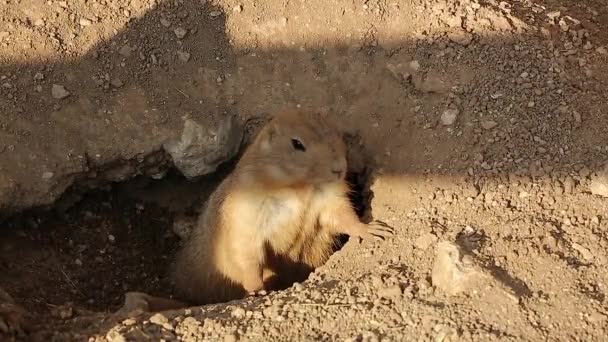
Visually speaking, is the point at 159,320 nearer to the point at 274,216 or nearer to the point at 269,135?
the point at 274,216

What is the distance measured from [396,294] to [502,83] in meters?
1.78

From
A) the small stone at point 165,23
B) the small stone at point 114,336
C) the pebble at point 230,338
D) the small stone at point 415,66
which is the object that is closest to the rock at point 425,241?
the pebble at point 230,338

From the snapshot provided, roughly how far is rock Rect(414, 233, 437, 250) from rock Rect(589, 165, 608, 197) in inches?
38.3

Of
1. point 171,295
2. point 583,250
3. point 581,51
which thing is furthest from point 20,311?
point 581,51

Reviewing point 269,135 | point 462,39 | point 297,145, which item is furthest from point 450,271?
point 462,39

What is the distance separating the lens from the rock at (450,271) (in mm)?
3543

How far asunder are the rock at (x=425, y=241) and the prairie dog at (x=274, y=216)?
346mm

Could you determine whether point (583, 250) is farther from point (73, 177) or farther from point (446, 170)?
point (73, 177)

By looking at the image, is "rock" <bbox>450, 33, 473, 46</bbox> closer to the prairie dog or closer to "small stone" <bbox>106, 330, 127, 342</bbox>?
the prairie dog

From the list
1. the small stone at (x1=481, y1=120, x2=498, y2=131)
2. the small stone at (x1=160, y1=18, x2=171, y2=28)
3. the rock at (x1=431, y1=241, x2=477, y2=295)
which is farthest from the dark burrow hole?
the rock at (x1=431, y1=241, x2=477, y2=295)

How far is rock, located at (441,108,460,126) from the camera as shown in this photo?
4621 millimetres

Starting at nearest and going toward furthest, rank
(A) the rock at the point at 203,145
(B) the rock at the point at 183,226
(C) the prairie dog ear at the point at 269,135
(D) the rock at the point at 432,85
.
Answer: (C) the prairie dog ear at the point at 269,135 → (D) the rock at the point at 432,85 → (A) the rock at the point at 203,145 → (B) the rock at the point at 183,226

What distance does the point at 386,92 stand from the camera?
16.2 feet

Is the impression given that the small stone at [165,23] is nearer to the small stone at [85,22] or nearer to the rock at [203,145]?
the small stone at [85,22]
